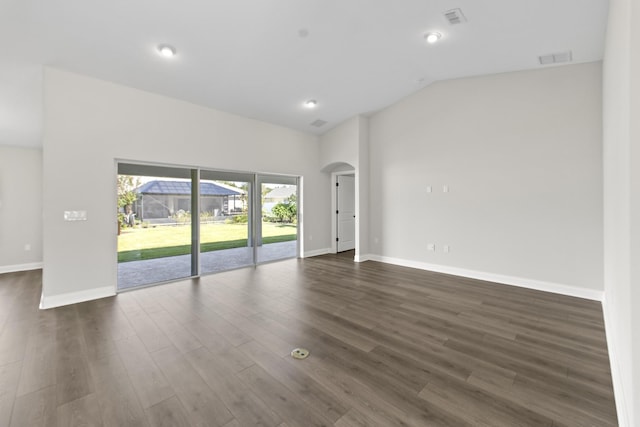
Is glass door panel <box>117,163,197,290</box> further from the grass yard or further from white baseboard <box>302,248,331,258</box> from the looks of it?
white baseboard <box>302,248,331,258</box>

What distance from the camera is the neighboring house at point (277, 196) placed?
6461mm

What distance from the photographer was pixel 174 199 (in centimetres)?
501

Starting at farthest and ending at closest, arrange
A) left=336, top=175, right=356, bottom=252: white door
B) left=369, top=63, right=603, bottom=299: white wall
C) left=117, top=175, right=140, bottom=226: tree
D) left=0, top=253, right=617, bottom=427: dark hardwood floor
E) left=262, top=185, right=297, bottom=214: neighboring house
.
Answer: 1. left=336, top=175, right=356, bottom=252: white door
2. left=262, top=185, right=297, bottom=214: neighboring house
3. left=117, top=175, right=140, bottom=226: tree
4. left=369, top=63, right=603, bottom=299: white wall
5. left=0, top=253, right=617, bottom=427: dark hardwood floor

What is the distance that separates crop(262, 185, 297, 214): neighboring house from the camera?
6461 millimetres

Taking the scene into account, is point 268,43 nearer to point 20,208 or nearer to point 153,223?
point 153,223

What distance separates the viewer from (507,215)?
473 cm

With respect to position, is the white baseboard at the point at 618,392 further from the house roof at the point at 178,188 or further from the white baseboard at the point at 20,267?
the white baseboard at the point at 20,267

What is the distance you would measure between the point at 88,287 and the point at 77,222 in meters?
0.95

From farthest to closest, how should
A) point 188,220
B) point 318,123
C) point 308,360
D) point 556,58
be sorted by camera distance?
point 318,123
point 188,220
point 556,58
point 308,360

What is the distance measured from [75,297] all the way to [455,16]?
628 cm

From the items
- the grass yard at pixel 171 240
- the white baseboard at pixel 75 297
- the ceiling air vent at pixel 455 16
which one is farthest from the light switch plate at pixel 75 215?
the ceiling air vent at pixel 455 16

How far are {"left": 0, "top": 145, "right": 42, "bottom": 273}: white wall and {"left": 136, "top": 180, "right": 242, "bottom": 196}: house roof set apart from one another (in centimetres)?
360

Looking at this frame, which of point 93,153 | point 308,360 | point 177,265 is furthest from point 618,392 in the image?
point 93,153

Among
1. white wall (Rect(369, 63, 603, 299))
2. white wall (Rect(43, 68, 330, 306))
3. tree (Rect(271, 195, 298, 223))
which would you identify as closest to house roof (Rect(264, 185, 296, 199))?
tree (Rect(271, 195, 298, 223))
